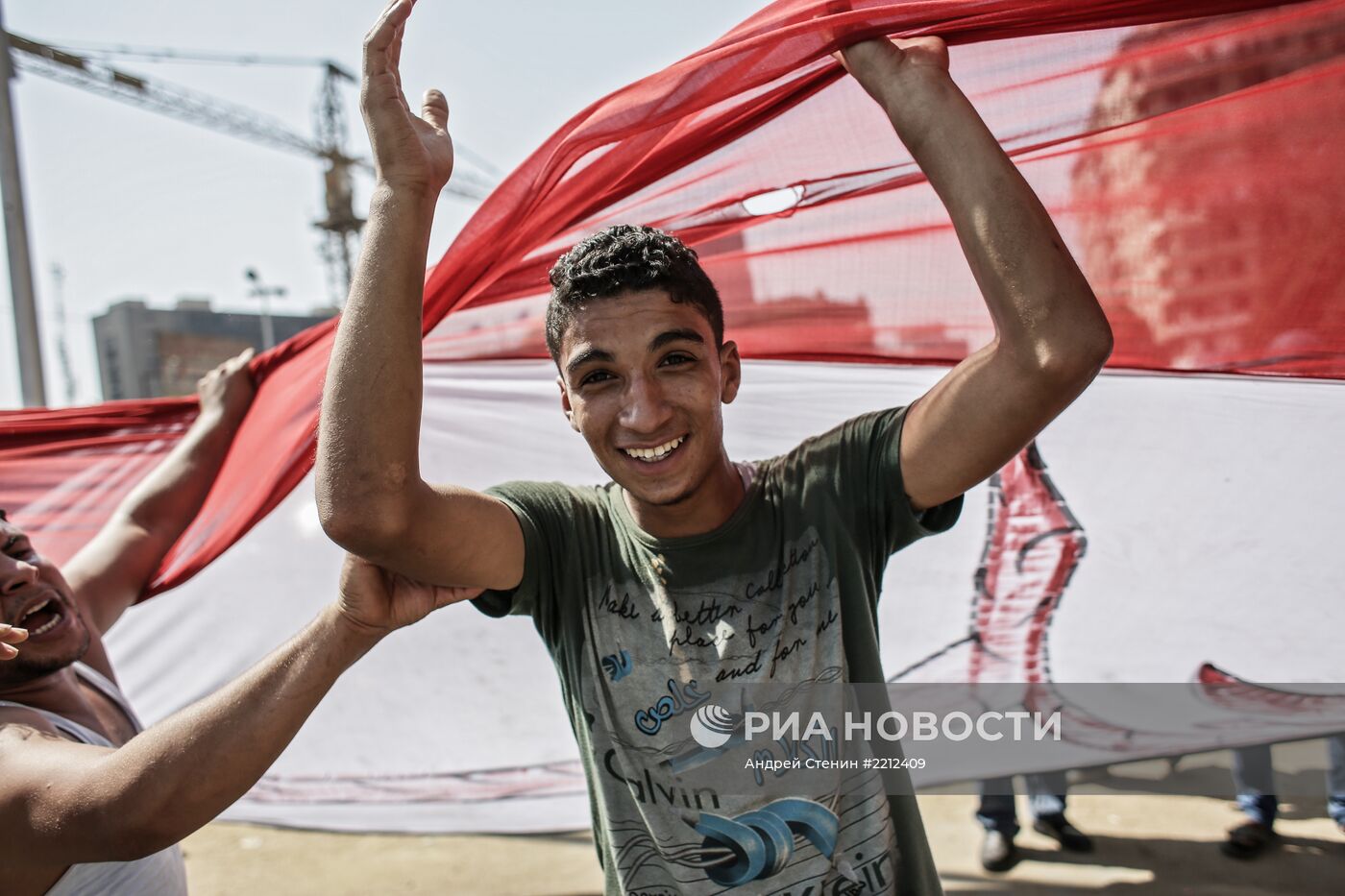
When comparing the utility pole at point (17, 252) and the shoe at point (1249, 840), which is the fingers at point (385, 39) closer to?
the utility pole at point (17, 252)

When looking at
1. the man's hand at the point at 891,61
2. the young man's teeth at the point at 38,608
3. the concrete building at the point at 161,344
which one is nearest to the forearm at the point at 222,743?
the young man's teeth at the point at 38,608

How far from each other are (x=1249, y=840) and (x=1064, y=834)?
2.10 ft

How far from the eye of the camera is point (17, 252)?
3.93 m

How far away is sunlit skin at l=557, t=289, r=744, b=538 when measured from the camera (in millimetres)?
1485

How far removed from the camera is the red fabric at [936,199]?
1694mm

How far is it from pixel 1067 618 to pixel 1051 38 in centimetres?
155

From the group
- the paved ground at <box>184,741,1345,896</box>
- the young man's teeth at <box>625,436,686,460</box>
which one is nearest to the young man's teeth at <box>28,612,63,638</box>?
the young man's teeth at <box>625,436,686,460</box>

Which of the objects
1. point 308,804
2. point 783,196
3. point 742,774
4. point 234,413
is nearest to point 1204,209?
point 783,196

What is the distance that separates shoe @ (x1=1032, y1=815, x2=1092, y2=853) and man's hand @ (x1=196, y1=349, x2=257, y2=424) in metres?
3.34

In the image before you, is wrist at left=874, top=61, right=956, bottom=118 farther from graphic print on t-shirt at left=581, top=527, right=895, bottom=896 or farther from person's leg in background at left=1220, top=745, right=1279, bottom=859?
person's leg in background at left=1220, top=745, right=1279, bottom=859

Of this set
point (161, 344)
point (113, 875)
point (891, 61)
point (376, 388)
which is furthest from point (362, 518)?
point (161, 344)

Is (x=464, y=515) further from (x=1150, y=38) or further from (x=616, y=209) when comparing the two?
(x=1150, y=38)

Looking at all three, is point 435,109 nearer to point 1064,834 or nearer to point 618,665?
point 618,665

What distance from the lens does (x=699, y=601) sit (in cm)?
154
